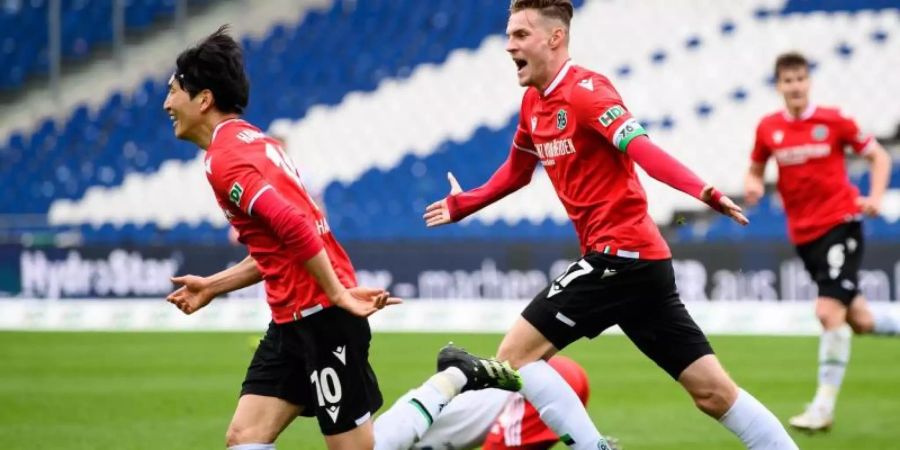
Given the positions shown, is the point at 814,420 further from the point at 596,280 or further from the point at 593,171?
the point at 593,171

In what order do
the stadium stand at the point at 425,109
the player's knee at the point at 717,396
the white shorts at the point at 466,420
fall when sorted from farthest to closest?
the stadium stand at the point at 425,109 < the white shorts at the point at 466,420 < the player's knee at the point at 717,396

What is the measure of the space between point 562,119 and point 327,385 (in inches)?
61.9

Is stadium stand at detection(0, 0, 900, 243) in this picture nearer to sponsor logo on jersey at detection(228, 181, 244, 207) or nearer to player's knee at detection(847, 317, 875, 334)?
player's knee at detection(847, 317, 875, 334)

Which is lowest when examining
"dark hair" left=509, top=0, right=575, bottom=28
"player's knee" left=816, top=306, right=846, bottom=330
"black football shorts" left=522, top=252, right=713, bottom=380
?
"player's knee" left=816, top=306, right=846, bottom=330

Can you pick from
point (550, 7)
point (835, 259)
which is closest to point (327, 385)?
point (550, 7)

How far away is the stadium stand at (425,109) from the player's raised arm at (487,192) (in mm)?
13037

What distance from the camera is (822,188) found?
29.9 ft

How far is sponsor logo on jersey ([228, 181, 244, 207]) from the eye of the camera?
16.9ft

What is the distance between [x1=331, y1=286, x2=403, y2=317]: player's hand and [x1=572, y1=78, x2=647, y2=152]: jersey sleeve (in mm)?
1194

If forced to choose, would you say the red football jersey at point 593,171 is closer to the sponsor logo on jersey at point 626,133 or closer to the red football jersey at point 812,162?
the sponsor logo on jersey at point 626,133

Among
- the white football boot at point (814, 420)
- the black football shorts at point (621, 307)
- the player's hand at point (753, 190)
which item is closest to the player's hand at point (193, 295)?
the black football shorts at point (621, 307)

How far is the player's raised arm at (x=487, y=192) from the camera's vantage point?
6.47 meters

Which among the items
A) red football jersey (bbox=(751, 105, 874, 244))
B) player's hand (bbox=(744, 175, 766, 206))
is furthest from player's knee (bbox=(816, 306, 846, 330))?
player's hand (bbox=(744, 175, 766, 206))

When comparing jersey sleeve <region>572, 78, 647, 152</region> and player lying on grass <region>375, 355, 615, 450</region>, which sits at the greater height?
jersey sleeve <region>572, 78, 647, 152</region>
